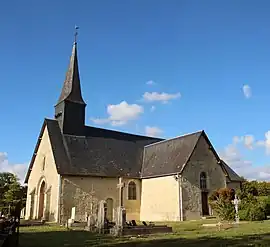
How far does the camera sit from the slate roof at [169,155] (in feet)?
99.6

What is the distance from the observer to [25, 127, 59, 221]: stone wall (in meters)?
30.1

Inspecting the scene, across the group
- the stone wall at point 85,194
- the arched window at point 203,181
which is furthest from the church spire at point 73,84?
the arched window at point 203,181

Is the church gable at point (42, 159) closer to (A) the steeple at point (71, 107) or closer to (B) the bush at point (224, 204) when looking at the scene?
(A) the steeple at point (71, 107)

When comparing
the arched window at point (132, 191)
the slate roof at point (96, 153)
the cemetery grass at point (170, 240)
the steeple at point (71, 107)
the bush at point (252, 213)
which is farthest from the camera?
the steeple at point (71, 107)

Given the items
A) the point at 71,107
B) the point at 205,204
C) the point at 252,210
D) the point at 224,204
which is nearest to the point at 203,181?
the point at 205,204

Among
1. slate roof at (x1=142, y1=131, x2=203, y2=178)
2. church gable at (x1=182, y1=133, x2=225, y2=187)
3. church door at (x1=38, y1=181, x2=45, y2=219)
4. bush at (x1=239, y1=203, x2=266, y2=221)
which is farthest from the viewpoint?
church door at (x1=38, y1=181, x2=45, y2=219)

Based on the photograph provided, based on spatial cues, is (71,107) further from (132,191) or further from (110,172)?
(132,191)

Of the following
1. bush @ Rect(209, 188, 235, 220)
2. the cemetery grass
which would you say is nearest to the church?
bush @ Rect(209, 188, 235, 220)

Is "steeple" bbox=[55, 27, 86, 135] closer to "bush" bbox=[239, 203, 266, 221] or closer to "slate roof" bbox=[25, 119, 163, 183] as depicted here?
"slate roof" bbox=[25, 119, 163, 183]

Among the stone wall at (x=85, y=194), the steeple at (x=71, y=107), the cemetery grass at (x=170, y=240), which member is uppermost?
the steeple at (x=71, y=107)

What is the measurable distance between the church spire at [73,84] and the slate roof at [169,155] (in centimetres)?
920

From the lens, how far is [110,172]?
32125 mm

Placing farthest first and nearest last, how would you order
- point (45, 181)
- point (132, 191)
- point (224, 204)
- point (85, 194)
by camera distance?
1. point (132, 191)
2. point (45, 181)
3. point (85, 194)
4. point (224, 204)

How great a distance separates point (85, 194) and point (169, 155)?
8758 millimetres
